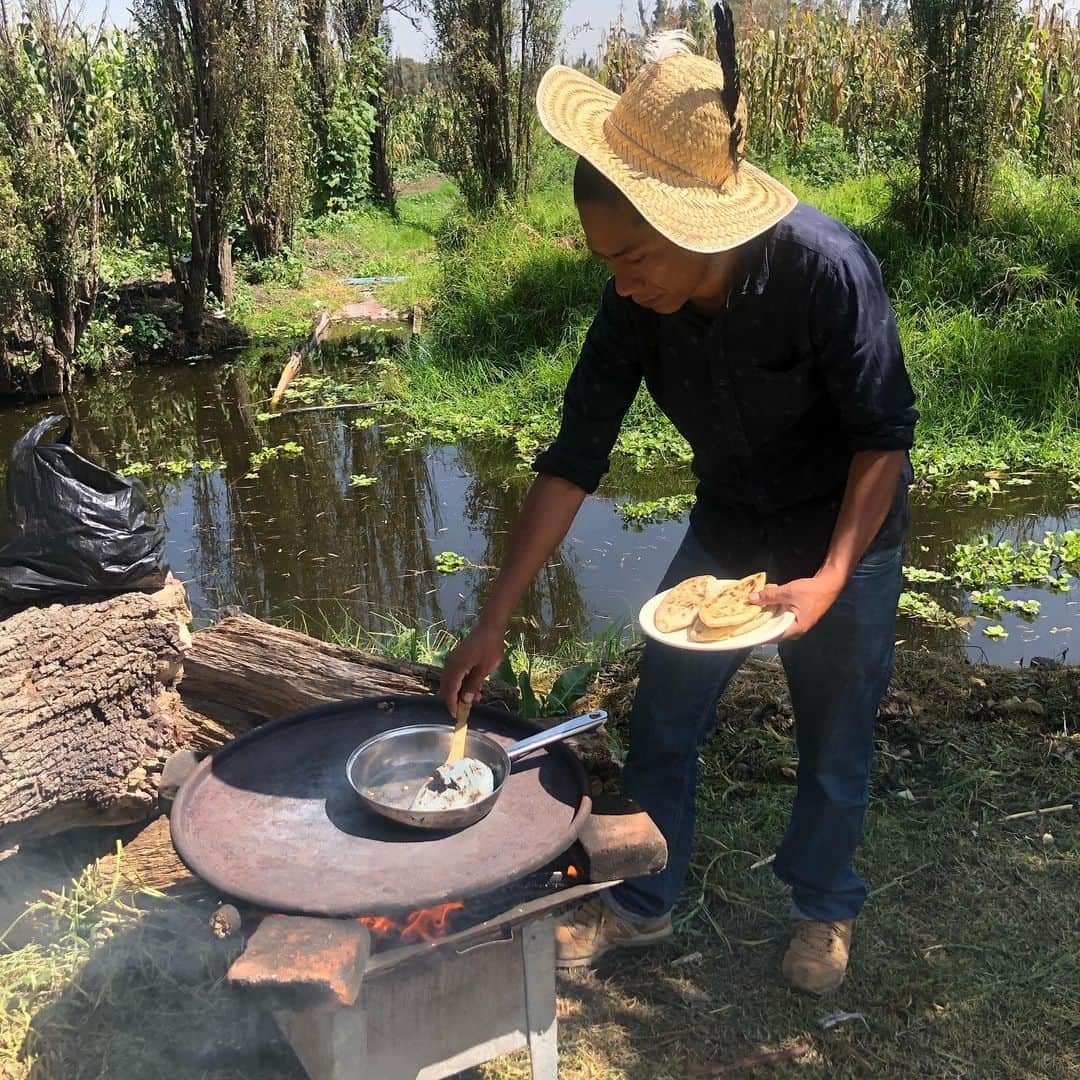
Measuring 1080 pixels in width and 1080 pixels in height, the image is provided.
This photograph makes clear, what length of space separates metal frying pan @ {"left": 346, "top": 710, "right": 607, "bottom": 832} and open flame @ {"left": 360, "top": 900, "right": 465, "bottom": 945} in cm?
15

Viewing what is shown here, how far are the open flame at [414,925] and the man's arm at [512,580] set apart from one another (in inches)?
17.9

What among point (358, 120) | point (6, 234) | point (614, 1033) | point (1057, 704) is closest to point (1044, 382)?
point (1057, 704)

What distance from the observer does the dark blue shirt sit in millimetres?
1914

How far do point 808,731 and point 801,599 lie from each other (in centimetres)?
56

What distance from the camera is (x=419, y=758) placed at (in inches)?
80.0

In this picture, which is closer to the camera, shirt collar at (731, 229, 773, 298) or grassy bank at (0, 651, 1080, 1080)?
shirt collar at (731, 229, 773, 298)

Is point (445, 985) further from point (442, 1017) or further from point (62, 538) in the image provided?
point (62, 538)

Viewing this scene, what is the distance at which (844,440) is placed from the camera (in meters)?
2.11

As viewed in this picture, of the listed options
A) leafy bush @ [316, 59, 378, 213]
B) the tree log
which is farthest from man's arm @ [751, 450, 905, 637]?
leafy bush @ [316, 59, 378, 213]

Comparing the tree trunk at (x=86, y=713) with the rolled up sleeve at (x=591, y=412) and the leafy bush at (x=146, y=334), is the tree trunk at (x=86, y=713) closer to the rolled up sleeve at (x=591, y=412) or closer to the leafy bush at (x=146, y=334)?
the rolled up sleeve at (x=591, y=412)

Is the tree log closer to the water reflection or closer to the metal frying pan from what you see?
the metal frying pan

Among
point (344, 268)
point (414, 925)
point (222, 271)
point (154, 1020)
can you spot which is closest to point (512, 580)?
point (414, 925)

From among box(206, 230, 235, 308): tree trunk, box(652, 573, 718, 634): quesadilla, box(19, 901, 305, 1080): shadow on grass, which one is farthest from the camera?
box(206, 230, 235, 308): tree trunk

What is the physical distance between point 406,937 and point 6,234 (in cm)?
749
